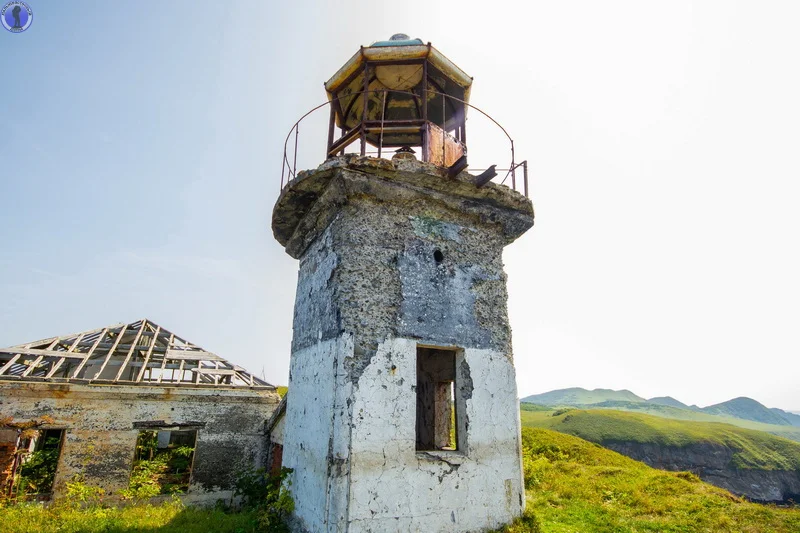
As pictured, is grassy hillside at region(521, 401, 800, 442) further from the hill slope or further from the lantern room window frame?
the lantern room window frame

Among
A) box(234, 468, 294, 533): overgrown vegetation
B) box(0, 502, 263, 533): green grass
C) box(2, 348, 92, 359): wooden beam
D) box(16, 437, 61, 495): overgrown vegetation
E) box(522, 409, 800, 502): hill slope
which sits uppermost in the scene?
box(2, 348, 92, 359): wooden beam

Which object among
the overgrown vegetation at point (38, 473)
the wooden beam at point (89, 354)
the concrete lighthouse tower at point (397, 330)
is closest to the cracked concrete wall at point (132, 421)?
the wooden beam at point (89, 354)

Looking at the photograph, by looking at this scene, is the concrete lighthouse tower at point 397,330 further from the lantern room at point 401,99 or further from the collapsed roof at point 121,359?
Answer: the collapsed roof at point 121,359

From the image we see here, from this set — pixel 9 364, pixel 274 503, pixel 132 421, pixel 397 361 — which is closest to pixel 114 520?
pixel 132 421

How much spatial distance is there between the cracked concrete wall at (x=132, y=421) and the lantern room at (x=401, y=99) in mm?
8146

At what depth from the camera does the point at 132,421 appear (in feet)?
34.5

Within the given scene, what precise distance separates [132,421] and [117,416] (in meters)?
0.36

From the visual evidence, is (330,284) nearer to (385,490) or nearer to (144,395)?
(385,490)

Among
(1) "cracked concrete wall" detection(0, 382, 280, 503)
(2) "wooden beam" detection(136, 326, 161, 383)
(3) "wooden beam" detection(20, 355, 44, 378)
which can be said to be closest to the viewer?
(1) "cracked concrete wall" detection(0, 382, 280, 503)

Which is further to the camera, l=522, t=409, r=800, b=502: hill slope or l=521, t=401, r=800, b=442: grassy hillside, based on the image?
l=521, t=401, r=800, b=442: grassy hillside

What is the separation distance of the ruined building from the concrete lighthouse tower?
20.0 ft

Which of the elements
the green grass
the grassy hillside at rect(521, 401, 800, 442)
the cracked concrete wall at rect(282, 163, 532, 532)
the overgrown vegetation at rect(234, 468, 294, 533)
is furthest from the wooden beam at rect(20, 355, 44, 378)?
the grassy hillside at rect(521, 401, 800, 442)

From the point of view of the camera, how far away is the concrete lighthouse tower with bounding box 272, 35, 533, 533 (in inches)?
176

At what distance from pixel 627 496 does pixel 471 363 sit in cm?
595
